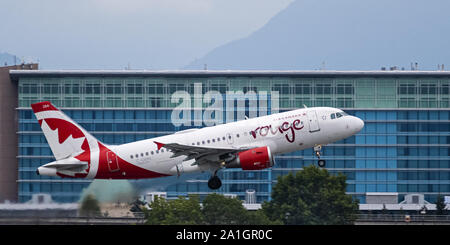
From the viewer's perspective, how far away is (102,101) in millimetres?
160125

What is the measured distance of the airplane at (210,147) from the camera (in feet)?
202

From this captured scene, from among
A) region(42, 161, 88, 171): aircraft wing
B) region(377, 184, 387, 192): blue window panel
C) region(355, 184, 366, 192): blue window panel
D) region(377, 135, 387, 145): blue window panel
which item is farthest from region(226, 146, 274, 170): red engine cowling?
region(377, 184, 387, 192): blue window panel

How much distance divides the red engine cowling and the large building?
9580 centimetres

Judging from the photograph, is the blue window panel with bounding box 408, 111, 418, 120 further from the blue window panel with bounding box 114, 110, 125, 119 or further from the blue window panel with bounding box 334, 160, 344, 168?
the blue window panel with bounding box 114, 110, 125, 119

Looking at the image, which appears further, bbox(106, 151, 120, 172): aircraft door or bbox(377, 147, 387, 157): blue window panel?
bbox(377, 147, 387, 157): blue window panel

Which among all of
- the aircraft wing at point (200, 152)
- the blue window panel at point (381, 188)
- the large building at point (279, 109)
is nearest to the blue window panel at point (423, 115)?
the large building at point (279, 109)

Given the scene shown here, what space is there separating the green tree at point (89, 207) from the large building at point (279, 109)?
8834 centimetres

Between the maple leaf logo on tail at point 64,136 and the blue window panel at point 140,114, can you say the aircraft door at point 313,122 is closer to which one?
the maple leaf logo on tail at point 64,136

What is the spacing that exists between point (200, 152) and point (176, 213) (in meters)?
35.8

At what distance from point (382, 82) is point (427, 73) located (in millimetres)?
7970

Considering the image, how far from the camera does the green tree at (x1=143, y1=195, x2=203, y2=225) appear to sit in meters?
93.8

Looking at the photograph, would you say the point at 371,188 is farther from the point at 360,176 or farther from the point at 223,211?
the point at 223,211

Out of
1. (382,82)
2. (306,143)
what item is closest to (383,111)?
(382,82)

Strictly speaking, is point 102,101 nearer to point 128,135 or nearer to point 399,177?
point 128,135
